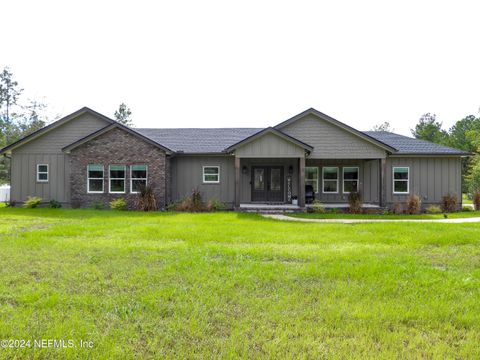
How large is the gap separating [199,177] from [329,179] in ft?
24.6

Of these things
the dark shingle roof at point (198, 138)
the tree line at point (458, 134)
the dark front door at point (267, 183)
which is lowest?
the dark front door at point (267, 183)

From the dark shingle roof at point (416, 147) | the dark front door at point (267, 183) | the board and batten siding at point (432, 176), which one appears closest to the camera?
the dark shingle roof at point (416, 147)

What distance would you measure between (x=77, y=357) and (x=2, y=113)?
2014 inches

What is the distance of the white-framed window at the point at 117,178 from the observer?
17109 millimetres

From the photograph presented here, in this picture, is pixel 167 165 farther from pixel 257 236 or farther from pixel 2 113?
pixel 2 113

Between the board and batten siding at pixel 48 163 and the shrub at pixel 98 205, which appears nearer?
the shrub at pixel 98 205

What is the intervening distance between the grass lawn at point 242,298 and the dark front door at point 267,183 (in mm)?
11035

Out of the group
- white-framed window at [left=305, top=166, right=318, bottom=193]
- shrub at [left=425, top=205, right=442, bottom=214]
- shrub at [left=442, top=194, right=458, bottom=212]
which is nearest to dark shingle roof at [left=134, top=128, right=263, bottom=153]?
white-framed window at [left=305, top=166, right=318, bottom=193]

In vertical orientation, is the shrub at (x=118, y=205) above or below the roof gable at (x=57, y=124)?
below

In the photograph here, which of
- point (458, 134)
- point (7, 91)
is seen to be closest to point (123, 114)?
point (7, 91)

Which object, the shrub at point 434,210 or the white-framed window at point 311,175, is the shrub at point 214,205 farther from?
the shrub at point 434,210

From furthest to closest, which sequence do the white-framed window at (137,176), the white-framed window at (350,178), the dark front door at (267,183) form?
the dark front door at (267,183)
the white-framed window at (350,178)
the white-framed window at (137,176)

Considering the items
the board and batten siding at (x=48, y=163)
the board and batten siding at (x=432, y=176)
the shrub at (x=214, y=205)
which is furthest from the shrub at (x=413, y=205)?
the board and batten siding at (x=48, y=163)

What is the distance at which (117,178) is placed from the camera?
1714 centimetres
